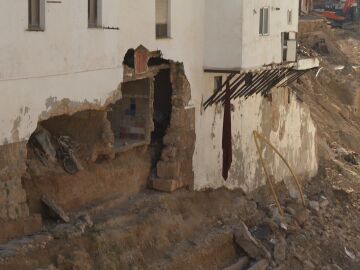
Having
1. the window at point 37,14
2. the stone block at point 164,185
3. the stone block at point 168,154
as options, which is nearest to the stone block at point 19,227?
the window at point 37,14

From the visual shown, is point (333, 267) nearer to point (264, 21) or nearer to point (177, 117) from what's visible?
point (177, 117)

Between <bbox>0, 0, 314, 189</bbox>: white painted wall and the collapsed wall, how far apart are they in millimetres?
53

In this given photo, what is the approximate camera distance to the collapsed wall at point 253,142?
61.7ft

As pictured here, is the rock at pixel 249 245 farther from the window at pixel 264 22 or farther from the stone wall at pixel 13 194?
the stone wall at pixel 13 194

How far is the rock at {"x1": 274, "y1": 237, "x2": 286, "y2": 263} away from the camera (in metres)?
17.9

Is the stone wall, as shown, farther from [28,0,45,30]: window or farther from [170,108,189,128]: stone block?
[170,108,189,128]: stone block

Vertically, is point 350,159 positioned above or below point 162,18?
below

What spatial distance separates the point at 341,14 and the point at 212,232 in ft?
120

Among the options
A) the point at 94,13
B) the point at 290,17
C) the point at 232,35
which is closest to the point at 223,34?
the point at 232,35

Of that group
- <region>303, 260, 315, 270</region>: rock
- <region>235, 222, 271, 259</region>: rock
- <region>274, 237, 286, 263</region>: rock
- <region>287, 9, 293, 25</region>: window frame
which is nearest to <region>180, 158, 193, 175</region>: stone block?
<region>235, 222, 271, 259</region>: rock

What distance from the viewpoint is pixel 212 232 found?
17.1 metres

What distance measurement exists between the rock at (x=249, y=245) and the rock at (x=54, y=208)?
4.62m

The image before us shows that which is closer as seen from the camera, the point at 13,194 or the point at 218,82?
the point at 13,194

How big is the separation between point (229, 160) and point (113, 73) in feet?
17.2
